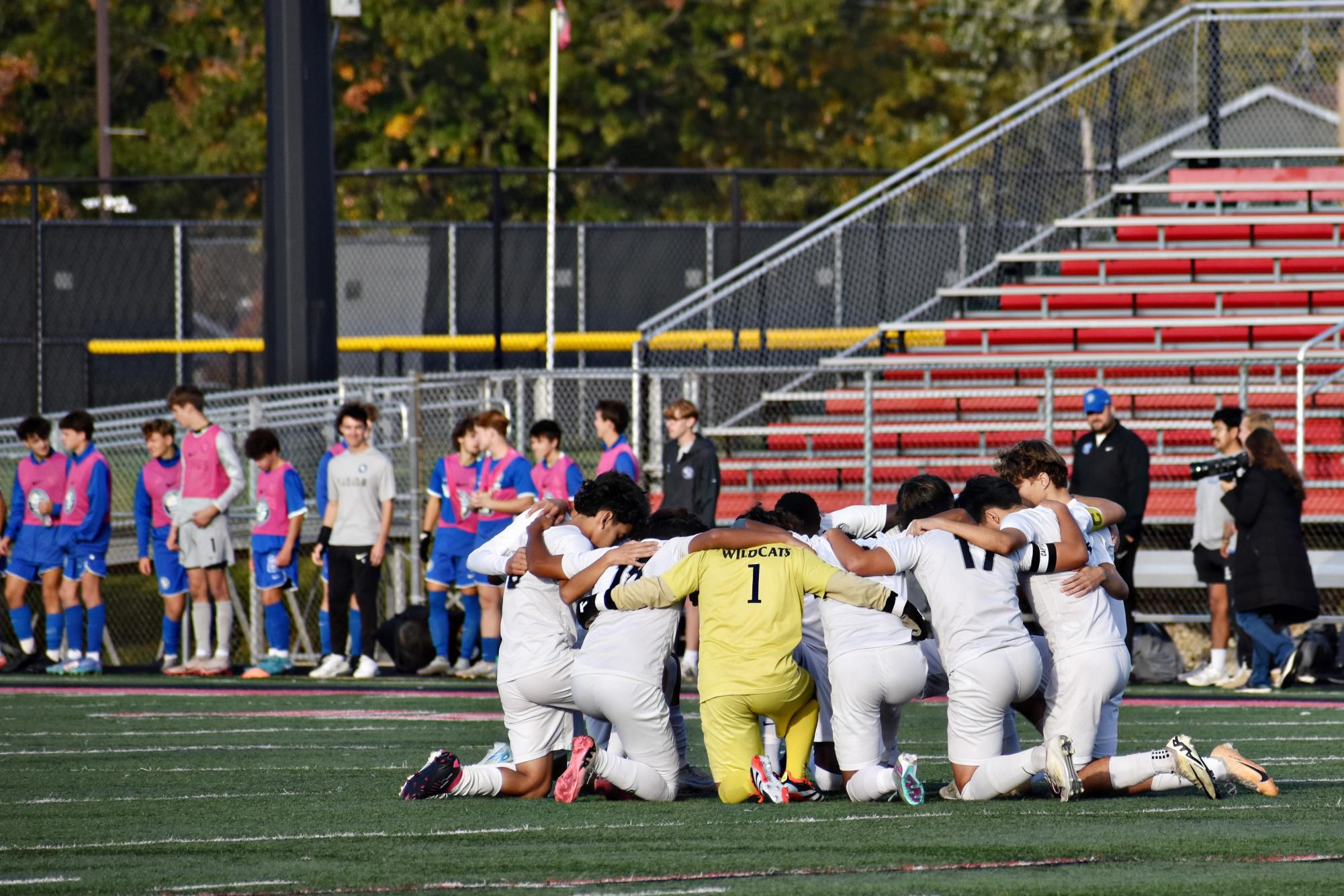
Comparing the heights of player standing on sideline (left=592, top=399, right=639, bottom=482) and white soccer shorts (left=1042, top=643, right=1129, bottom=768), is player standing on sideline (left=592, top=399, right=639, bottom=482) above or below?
above

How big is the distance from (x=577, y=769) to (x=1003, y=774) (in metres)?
1.63

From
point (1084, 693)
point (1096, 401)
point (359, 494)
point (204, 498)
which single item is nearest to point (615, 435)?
point (359, 494)

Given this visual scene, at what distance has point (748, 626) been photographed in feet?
26.0

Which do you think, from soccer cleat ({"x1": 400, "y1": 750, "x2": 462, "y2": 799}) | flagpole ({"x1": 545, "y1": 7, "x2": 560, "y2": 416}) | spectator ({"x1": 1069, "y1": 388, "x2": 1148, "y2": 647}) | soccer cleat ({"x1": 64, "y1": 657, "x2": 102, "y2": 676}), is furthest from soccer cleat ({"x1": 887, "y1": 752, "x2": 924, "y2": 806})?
flagpole ({"x1": 545, "y1": 7, "x2": 560, "y2": 416})

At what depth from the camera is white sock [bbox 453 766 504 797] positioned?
804cm

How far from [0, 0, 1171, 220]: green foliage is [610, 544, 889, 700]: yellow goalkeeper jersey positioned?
25.8 meters

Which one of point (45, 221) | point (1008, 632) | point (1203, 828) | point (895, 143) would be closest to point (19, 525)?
point (45, 221)

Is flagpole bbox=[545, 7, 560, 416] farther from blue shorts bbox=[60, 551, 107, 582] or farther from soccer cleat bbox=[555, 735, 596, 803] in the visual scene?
soccer cleat bbox=[555, 735, 596, 803]

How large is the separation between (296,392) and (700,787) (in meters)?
10.7

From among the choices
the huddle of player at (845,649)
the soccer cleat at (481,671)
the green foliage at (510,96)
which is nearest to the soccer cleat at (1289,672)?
the soccer cleat at (481,671)

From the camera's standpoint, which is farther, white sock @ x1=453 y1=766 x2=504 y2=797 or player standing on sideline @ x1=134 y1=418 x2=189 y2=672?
player standing on sideline @ x1=134 y1=418 x2=189 y2=672

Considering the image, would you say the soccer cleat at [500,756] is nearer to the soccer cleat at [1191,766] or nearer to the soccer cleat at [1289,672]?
the soccer cleat at [1191,766]

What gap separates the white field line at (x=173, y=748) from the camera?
9828 mm

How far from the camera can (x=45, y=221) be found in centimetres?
2233
